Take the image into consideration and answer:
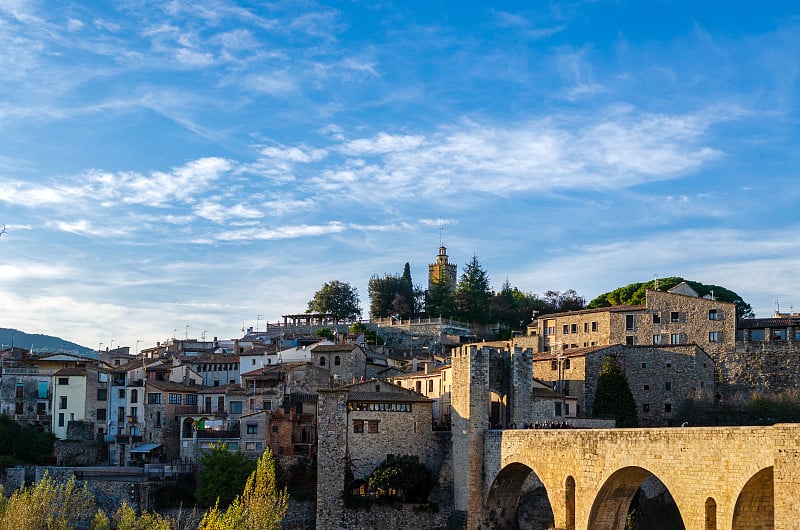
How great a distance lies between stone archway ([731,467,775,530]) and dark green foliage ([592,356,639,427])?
101 feet

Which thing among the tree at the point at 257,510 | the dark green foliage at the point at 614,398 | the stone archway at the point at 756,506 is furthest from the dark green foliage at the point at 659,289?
the stone archway at the point at 756,506

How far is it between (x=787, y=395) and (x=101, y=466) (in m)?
42.3

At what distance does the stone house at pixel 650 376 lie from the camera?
62250 millimetres

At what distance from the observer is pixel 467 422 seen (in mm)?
48688

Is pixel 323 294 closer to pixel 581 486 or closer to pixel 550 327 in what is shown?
pixel 550 327

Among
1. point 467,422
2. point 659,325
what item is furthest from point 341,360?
point 659,325

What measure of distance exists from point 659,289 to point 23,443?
49343 millimetres

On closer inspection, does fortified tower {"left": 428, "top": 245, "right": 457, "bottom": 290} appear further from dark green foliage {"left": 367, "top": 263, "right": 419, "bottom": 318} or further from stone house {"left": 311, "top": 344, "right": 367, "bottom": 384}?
stone house {"left": 311, "top": 344, "right": 367, "bottom": 384}

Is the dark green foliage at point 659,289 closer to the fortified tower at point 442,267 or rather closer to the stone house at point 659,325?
the stone house at point 659,325

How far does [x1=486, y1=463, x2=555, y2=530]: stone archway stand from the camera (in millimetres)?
47469

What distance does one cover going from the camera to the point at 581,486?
38.2m

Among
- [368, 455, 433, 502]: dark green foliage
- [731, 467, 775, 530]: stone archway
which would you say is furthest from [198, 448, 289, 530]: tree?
[731, 467, 775, 530]: stone archway

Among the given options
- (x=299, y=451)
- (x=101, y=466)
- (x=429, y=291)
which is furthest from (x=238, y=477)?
(x=429, y=291)

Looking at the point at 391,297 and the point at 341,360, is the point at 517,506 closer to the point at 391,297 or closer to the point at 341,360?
the point at 341,360
